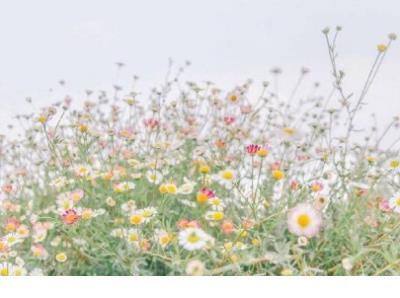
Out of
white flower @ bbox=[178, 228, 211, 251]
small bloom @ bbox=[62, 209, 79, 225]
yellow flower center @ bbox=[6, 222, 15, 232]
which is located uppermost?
white flower @ bbox=[178, 228, 211, 251]

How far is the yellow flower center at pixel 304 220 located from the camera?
39.4 inches

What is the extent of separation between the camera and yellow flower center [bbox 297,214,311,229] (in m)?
1.00

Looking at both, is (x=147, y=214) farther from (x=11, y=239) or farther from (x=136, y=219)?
(x=11, y=239)

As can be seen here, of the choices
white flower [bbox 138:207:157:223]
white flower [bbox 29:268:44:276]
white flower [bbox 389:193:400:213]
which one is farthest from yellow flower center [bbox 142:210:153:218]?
white flower [bbox 389:193:400:213]

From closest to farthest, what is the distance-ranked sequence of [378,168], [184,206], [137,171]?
[378,168] < [184,206] < [137,171]

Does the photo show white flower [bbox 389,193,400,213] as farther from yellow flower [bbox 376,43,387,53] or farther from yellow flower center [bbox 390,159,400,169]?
yellow flower [bbox 376,43,387,53]

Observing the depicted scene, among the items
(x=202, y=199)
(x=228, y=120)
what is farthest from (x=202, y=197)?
(x=228, y=120)

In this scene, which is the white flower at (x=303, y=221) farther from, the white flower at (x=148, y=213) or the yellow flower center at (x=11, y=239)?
the yellow flower center at (x=11, y=239)

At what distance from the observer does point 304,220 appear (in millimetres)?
1001

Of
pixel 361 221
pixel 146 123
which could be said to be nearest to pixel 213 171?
pixel 146 123

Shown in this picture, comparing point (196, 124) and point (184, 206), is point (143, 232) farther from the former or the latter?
point (196, 124)

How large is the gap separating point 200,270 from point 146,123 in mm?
1014
